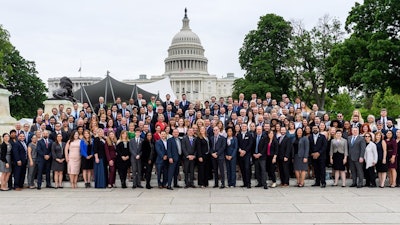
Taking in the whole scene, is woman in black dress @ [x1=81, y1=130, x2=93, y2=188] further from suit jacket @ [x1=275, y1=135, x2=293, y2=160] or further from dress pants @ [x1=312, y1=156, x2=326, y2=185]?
dress pants @ [x1=312, y1=156, x2=326, y2=185]

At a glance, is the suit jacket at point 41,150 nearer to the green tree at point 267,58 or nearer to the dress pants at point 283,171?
the dress pants at point 283,171

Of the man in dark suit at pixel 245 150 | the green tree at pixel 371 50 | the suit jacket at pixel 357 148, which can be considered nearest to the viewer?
the suit jacket at pixel 357 148

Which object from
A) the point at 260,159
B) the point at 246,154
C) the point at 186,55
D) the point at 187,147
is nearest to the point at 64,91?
the point at 187,147

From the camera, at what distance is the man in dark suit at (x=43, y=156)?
1096cm

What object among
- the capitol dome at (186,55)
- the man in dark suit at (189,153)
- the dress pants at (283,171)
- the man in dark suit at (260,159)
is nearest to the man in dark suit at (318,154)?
the dress pants at (283,171)

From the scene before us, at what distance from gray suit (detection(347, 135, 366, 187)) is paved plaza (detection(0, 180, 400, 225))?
0.57 meters

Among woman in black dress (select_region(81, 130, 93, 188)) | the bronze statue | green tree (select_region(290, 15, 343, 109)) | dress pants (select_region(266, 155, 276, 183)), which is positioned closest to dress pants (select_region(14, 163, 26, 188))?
woman in black dress (select_region(81, 130, 93, 188))

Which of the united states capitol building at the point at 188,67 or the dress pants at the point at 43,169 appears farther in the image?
the united states capitol building at the point at 188,67

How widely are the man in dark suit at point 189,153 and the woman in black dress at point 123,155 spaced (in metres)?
1.58

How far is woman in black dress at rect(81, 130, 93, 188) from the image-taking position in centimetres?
1088

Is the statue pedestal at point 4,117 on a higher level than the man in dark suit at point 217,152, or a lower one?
higher

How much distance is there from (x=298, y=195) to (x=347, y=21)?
21700 millimetres

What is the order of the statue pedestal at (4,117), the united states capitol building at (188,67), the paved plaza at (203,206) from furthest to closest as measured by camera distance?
the united states capitol building at (188,67) → the statue pedestal at (4,117) → the paved plaza at (203,206)

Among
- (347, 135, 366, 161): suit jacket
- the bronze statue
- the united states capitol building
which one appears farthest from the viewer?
the united states capitol building
